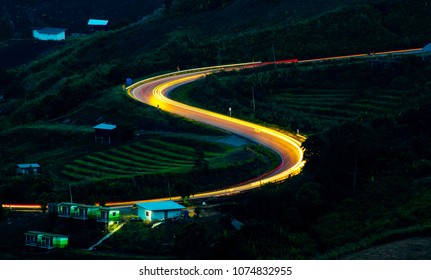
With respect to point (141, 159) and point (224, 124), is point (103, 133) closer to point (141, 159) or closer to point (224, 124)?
point (141, 159)

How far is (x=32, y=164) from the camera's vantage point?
9812 centimetres

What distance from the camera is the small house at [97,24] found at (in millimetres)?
189012

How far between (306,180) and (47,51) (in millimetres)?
105007

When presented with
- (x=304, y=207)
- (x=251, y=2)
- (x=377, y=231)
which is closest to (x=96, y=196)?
(x=304, y=207)

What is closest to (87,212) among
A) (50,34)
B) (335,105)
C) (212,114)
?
(212,114)

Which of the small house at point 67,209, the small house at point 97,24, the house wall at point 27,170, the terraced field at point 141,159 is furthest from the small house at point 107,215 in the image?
the small house at point 97,24

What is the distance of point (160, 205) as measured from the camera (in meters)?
78.1

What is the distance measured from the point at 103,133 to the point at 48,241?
105ft

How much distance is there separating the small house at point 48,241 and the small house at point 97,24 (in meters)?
116

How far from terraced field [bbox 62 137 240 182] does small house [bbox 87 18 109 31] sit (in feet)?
295

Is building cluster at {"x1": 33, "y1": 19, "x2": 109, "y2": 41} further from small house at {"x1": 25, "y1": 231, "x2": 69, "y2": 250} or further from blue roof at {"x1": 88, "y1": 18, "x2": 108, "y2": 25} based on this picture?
small house at {"x1": 25, "y1": 231, "x2": 69, "y2": 250}

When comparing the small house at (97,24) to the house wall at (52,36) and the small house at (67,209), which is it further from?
the small house at (67,209)

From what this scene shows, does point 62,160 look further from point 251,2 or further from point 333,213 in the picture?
point 251,2

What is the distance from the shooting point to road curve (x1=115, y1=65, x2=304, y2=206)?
8900 centimetres
